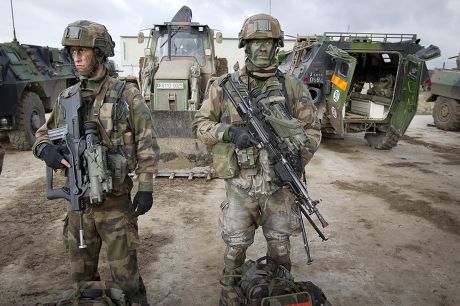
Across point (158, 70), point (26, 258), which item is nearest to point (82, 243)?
point (26, 258)

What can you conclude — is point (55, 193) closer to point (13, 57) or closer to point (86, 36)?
point (86, 36)

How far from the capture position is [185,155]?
20.6ft

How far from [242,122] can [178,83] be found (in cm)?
412

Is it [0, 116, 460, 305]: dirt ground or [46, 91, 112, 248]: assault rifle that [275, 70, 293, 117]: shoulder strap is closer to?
[46, 91, 112, 248]: assault rifle

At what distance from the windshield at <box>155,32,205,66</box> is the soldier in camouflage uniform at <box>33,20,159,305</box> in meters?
5.00

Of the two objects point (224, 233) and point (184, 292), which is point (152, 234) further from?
point (224, 233)

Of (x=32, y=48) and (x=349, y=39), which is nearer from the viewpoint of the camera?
(x=349, y=39)

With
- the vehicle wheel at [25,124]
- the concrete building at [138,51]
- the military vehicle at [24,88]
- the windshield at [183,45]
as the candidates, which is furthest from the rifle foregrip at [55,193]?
the concrete building at [138,51]

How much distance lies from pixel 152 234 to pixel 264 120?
7.08ft

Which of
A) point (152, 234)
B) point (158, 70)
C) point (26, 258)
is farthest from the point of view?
point (158, 70)

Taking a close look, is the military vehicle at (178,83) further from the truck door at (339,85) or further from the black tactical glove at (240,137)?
the black tactical glove at (240,137)

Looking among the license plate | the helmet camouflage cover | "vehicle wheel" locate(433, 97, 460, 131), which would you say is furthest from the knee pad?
"vehicle wheel" locate(433, 97, 460, 131)

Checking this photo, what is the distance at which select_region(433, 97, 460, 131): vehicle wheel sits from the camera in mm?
10758

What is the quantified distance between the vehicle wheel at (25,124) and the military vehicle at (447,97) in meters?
10.4
